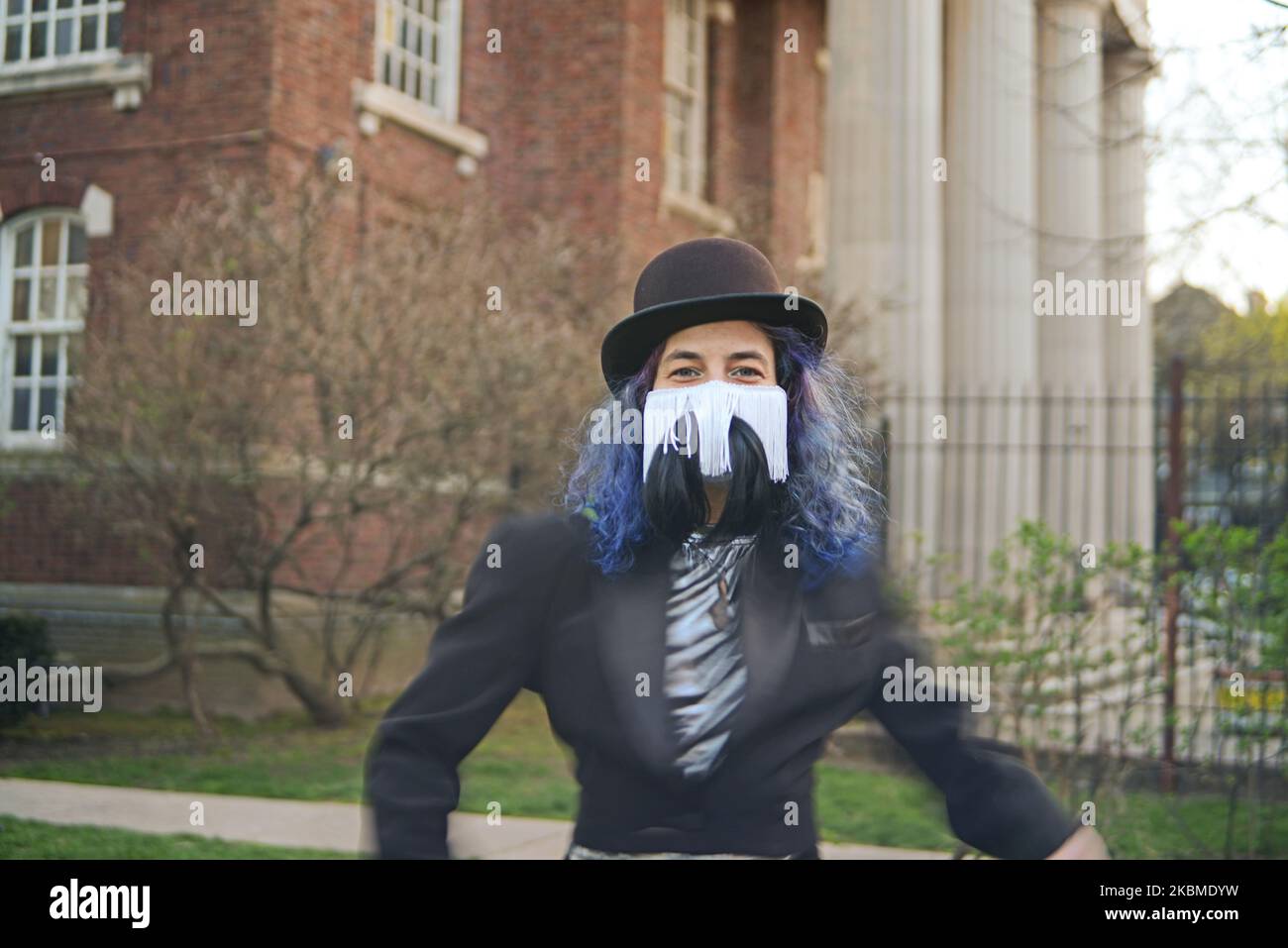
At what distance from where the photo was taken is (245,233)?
9734mm

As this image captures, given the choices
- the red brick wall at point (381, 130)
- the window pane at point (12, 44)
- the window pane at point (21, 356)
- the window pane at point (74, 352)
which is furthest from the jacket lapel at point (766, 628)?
the window pane at point (12, 44)

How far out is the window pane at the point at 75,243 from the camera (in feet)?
43.7

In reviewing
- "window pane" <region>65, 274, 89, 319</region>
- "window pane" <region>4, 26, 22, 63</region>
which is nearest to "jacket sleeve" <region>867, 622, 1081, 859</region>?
"window pane" <region>65, 274, 89, 319</region>

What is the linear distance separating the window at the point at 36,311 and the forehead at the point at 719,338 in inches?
475

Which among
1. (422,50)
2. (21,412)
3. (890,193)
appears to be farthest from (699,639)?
(422,50)

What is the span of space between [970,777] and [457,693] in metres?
0.85

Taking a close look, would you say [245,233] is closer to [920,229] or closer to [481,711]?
[920,229]

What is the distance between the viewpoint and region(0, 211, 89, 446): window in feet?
43.2

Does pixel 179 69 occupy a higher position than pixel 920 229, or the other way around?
pixel 179 69

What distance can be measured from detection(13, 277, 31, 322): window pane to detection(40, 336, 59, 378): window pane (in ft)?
1.25

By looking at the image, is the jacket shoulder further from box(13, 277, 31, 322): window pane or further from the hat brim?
box(13, 277, 31, 322): window pane

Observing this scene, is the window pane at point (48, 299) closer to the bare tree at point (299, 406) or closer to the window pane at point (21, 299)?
the window pane at point (21, 299)

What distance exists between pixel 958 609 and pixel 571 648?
622 cm
